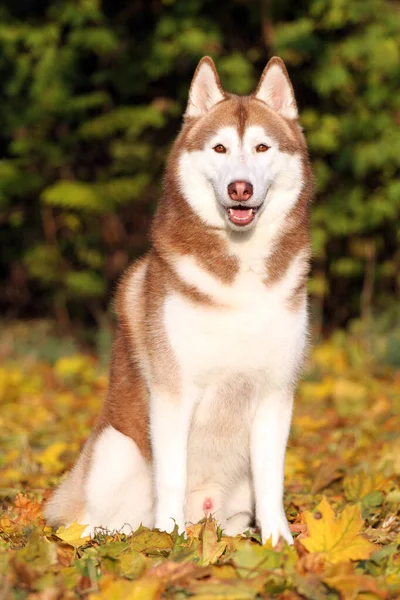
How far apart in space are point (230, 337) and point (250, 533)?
94 cm

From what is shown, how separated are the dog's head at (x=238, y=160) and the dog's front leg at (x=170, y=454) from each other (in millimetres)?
779

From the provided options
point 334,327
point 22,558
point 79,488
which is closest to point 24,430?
point 79,488

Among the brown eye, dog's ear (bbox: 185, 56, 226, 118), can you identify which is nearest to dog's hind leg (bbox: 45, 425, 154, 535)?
the brown eye

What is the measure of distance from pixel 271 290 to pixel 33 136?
6549 millimetres

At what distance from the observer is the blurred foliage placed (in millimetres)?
8845

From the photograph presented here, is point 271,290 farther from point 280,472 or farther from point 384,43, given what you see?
point 384,43

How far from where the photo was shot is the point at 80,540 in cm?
350

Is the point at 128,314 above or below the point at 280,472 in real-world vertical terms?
above

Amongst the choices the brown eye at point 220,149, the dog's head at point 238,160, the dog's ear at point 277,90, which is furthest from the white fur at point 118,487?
the dog's ear at point 277,90

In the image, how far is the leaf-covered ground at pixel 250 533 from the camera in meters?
2.79

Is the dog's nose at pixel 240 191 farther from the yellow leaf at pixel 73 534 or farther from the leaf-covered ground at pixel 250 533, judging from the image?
the yellow leaf at pixel 73 534

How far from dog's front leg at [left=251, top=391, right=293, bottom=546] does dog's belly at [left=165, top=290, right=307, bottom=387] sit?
0.19m

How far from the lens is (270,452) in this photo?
375 cm

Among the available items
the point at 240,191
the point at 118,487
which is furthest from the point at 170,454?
the point at 240,191
